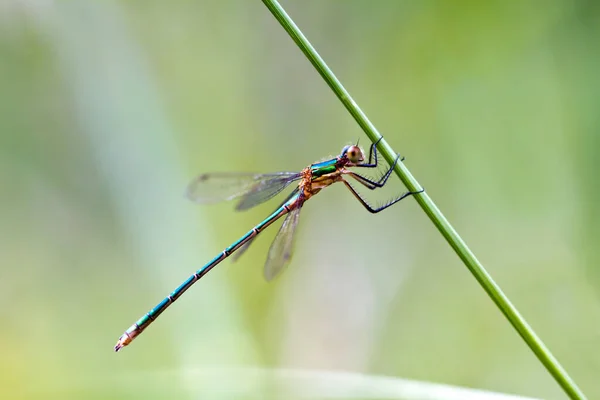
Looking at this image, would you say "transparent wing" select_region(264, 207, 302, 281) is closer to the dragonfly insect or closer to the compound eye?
the dragonfly insect

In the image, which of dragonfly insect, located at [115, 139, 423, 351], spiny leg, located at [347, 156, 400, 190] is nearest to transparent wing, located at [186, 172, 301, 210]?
dragonfly insect, located at [115, 139, 423, 351]

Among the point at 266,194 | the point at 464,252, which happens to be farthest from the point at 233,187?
the point at 464,252

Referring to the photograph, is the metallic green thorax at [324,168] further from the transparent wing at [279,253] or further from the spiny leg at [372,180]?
the transparent wing at [279,253]

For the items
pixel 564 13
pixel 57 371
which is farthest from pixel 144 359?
pixel 564 13

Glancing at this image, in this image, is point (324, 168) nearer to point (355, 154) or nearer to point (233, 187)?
point (355, 154)

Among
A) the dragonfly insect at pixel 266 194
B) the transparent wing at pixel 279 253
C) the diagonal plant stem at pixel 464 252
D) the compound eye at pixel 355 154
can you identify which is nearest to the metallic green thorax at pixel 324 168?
the dragonfly insect at pixel 266 194

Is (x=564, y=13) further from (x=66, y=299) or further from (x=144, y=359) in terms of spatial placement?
(x=66, y=299)
